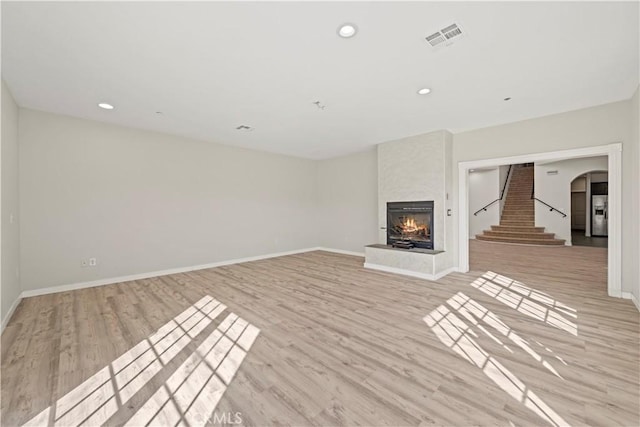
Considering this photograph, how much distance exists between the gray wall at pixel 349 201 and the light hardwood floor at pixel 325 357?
289 centimetres

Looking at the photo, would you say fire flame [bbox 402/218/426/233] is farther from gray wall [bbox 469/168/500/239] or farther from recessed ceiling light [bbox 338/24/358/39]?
gray wall [bbox 469/168/500/239]

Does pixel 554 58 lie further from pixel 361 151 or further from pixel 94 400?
pixel 94 400

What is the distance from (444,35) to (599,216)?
13142mm

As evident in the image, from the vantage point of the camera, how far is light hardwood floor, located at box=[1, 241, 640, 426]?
158cm

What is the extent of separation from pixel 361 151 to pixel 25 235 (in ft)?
20.8

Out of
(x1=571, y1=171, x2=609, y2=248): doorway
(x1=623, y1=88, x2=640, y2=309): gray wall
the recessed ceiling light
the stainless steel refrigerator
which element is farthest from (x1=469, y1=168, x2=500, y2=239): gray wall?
the recessed ceiling light

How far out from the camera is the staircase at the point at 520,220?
852cm

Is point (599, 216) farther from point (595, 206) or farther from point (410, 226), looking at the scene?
point (410, 226)

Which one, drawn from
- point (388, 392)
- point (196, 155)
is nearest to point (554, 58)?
point (388, 392)

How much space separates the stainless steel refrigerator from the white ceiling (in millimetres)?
10146

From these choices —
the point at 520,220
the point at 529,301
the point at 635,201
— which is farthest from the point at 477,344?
the point at 520,220

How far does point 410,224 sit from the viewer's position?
534 cm

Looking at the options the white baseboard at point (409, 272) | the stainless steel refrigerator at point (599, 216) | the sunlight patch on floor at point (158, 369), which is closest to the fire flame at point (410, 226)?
the white baseboard at point (409, 272)

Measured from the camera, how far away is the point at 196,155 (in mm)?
5320
